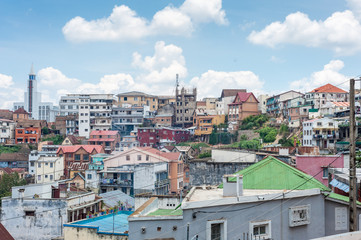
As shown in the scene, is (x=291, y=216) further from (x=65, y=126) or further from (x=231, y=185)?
(x=65, y=126)

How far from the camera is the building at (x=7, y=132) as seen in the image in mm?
82375

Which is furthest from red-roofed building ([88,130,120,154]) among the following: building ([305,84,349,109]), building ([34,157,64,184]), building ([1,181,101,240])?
building ([1,181,101,240])

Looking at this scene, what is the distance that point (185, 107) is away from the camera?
89625 millimetres

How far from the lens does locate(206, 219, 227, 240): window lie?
11.8 meters

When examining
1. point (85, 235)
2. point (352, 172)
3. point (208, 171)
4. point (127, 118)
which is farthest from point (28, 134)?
point (352, 172)

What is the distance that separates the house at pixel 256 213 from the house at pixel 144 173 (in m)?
24.9

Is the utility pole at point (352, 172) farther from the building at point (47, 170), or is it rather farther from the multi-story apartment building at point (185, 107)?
Answer: the multi-story apartment building at point (185, 107)

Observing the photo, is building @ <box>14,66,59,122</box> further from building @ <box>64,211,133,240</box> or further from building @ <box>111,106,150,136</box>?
building @ <box>64,211,133,240</box>

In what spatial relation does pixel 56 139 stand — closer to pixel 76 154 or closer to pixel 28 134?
pixel 28 134

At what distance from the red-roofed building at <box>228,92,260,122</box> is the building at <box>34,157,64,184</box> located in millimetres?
36573

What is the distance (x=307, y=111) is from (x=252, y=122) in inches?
426

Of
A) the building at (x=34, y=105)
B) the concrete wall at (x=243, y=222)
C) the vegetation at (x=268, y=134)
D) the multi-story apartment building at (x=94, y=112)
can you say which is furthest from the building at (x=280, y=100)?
the building at (x=34, y=105)

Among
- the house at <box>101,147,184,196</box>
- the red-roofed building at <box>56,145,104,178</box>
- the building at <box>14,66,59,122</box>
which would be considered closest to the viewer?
the house at <box>101,147,184,196</box>

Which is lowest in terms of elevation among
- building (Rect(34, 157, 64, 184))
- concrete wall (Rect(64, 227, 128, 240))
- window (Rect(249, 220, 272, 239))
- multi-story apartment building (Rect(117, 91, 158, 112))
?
building (Rect(34, 157, 64, 184))
